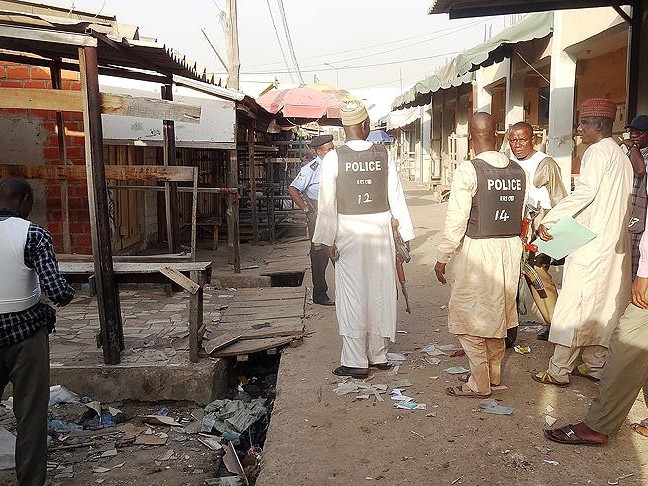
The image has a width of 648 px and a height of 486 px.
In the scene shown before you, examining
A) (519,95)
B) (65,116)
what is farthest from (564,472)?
(519,95)

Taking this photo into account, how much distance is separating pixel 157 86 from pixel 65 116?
2.36m

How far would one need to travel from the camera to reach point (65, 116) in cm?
709

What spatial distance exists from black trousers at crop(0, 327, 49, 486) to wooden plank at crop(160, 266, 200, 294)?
140 centimetres

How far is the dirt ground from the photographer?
2.96 metres

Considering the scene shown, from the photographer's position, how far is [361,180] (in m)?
4.27

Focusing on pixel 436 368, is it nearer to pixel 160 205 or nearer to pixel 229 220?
pixel 229 220

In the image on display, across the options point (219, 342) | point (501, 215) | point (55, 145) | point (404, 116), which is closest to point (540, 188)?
point (501, 215)

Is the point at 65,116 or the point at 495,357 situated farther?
the point at 65,116

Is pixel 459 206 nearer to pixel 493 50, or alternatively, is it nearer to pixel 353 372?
pixel 353 372

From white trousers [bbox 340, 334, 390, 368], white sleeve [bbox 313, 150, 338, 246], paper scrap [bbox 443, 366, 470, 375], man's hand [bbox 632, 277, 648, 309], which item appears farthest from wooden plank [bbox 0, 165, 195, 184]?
man's hand [bbox 632, 277, 648, 309]

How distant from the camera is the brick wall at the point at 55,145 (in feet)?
23.0

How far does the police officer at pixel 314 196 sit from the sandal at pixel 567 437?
11.3ft

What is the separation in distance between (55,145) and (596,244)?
19.5 feet

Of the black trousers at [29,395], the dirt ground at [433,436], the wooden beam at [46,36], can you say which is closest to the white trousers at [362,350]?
the dirt ground at [433,436]
